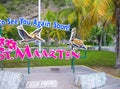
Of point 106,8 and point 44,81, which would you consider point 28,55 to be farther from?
point 106,8

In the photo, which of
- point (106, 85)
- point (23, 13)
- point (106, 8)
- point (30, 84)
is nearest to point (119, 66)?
point (106, 8)

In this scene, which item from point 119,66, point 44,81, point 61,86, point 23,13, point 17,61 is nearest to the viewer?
point 61,86

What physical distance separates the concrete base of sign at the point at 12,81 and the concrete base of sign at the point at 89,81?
2033 mm

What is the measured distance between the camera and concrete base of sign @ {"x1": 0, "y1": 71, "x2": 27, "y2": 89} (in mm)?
10742

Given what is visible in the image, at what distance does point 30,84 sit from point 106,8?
18.4 ft

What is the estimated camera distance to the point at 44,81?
12.9 meters

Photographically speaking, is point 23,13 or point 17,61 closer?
point 17,61

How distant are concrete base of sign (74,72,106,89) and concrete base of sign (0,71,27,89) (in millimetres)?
2033

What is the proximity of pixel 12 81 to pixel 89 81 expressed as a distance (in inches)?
109

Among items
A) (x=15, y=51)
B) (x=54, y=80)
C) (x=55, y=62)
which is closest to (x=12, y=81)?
(x=54, y=80)

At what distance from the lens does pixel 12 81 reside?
35.5ft

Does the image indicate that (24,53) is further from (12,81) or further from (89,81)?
(89,81)

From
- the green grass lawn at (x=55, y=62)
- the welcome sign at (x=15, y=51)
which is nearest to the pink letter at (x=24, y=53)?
the welcome sign at (x=15, y=51)

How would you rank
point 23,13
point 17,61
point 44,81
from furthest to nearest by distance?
point 23,13, point 17,61, point 44,81
